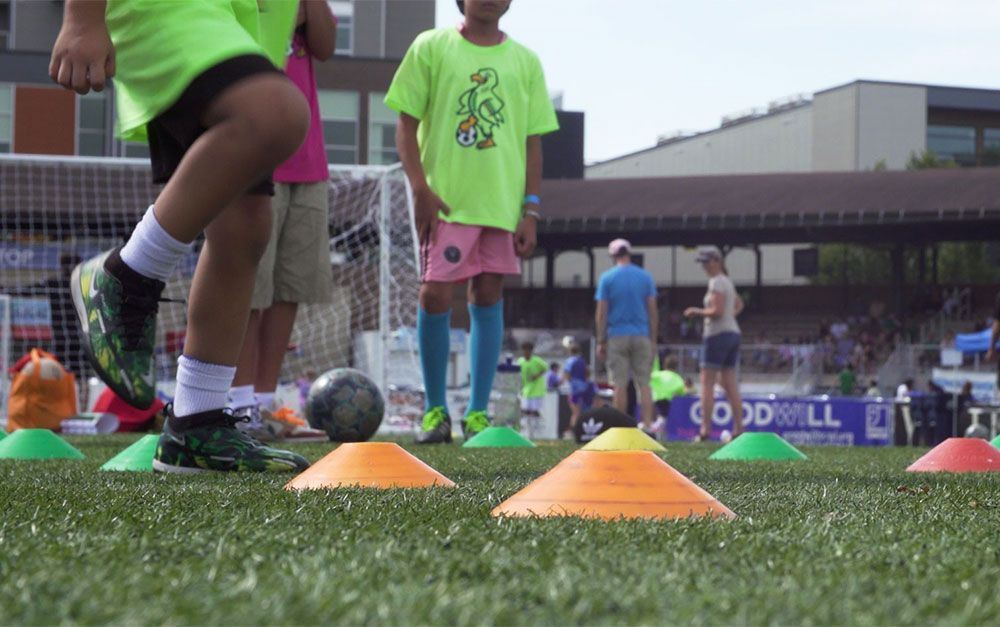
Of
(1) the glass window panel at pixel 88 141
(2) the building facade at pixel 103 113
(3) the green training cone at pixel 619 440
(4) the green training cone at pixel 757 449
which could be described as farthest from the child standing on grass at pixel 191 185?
(1) the glass window panel at pixel 88 141

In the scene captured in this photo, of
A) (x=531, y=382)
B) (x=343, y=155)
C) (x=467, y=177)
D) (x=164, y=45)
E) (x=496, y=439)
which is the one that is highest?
(x=343, y=155)

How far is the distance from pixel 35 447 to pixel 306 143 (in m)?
1.84

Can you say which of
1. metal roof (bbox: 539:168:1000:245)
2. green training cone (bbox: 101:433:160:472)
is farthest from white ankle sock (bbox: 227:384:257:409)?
metal roof (bbox: 539:168:1000:245)

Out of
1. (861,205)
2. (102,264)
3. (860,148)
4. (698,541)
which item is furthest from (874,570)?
(860,148)

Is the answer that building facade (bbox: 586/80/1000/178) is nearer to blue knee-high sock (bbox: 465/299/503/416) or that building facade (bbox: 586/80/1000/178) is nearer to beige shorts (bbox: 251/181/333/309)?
blue knee-high sock (bbox: 465/299/503/416)

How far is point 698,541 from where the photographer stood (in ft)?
5.66

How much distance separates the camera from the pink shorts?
20.8 ft

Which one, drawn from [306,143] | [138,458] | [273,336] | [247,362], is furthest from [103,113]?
[138,458]

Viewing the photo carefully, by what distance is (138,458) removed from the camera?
3711 mm

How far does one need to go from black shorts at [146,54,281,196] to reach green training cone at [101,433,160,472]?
0.88m

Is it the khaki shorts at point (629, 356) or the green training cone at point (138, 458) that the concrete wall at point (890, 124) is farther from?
the green training cone at point (138, 458)

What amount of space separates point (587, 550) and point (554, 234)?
121 ft

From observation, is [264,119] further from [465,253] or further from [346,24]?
[346,24]

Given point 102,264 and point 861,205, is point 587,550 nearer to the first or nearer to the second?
point 102,264
